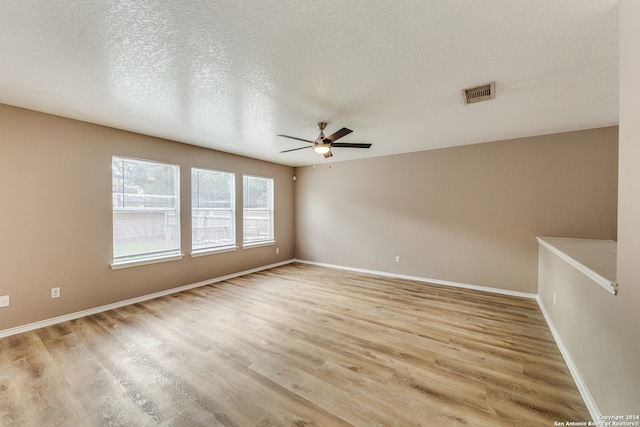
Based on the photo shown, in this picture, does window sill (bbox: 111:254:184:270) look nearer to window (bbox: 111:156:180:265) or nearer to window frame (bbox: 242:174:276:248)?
window (bbox: 111:156:180:265)

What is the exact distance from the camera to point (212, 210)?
4.77 metres

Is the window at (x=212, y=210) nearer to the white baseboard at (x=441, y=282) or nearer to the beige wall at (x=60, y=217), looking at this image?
the beige wall at (x=60, y=217)

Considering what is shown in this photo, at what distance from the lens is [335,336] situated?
268 cm

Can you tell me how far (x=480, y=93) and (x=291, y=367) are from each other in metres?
3.19

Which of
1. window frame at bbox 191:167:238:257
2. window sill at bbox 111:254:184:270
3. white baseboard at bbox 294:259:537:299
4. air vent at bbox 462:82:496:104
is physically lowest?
white baseboard at bbox 294:259:537:299

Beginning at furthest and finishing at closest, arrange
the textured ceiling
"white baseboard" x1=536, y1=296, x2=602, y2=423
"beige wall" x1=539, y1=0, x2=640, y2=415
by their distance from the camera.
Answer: "white baseboard" x1=536, y1=296, x2=602, y2=423 < the textured ceiling < "beige wall" x1=539, y1=0, x2=640, y2=415

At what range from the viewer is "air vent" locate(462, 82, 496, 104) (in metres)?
2.33

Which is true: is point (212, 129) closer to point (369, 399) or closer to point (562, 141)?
point (369, 399)

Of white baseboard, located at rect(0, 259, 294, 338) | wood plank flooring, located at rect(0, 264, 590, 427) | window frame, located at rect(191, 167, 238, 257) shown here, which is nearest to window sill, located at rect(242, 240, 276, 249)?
window frame, located at rect(191, 167, 238, 257)

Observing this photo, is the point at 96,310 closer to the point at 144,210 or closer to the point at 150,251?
the point at 150,251

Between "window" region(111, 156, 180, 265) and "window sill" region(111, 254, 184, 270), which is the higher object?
"window" region(111, 156, 180, 265)

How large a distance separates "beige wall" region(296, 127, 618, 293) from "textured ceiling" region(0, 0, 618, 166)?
665 mm

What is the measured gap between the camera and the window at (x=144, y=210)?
11.7 feet

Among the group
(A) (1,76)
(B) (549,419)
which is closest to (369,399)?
(B) (549,419)
